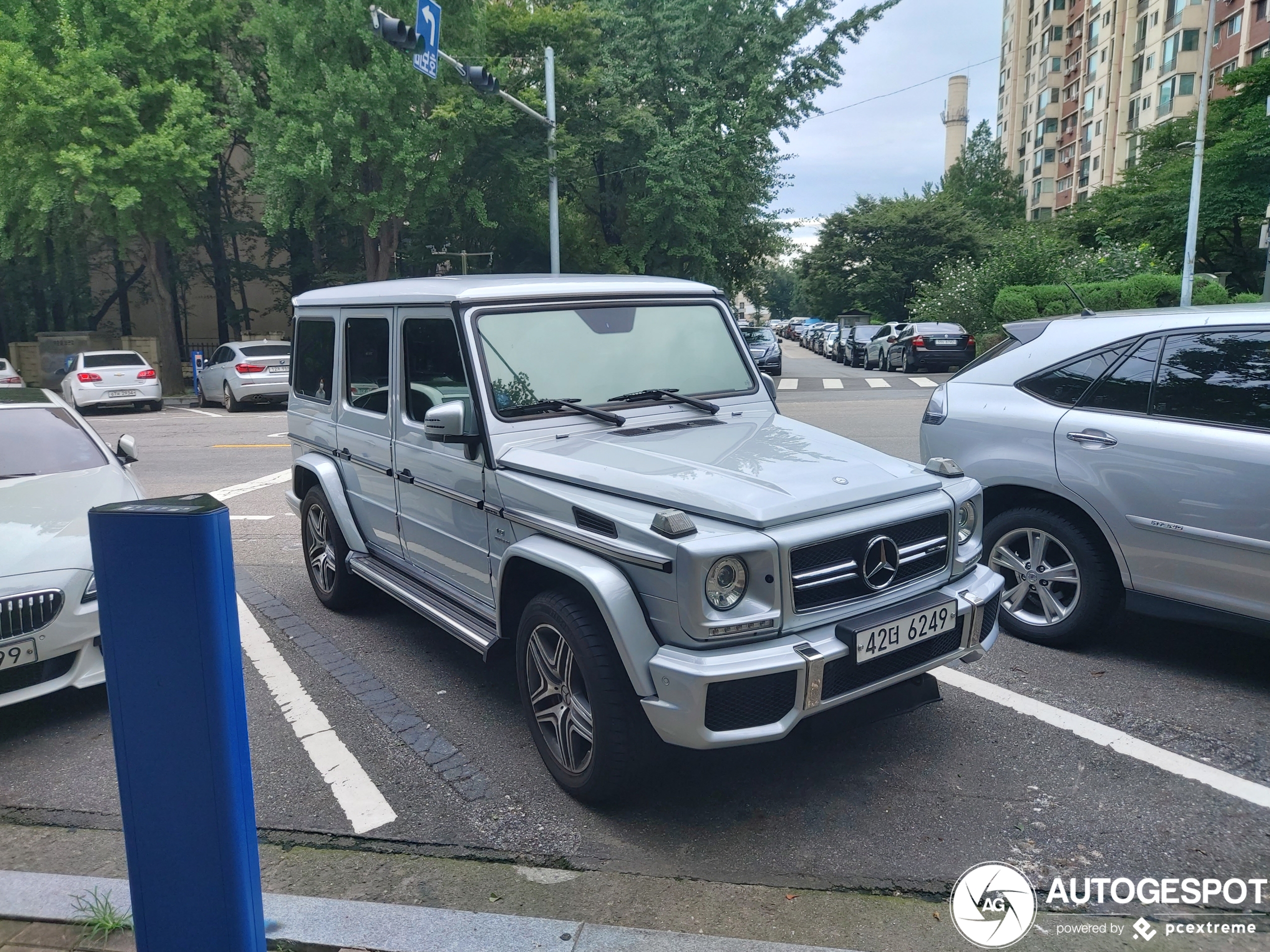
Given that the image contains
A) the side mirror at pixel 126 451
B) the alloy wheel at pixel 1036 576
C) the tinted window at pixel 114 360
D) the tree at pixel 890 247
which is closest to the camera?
the alloy wheel at pixel 1036 576

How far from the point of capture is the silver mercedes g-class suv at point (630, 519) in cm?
319

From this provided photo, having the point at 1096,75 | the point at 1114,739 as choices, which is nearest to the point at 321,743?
the point at 1114,739

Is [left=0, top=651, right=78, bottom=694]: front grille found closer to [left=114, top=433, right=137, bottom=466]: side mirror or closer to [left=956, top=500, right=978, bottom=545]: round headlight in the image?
[left=114, top=433, right=137, bottom=466]: side mirror

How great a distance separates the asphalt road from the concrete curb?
0.37 meters

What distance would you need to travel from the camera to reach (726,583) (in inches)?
126

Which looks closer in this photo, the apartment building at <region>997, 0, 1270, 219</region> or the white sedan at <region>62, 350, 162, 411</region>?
the white sedan at <region>62, 350, 162, 411</region>

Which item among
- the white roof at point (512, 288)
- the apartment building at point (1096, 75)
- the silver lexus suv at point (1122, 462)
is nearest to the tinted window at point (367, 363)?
the white roof at point (512, 288)

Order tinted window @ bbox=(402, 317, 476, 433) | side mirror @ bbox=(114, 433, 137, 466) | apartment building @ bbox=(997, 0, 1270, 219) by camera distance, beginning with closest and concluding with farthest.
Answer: tinted window @ bbox=(402, 317, 476, 433) → side mirror @ bbox=(114, 433, 137, 466) → apartment building @ bbox=(997, 0, 1270, 219)

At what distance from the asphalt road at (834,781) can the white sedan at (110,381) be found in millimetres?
19138

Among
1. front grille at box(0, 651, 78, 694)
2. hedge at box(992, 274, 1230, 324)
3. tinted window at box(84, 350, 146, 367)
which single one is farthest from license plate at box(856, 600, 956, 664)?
tinted window at box(84, 350, 146, 367)

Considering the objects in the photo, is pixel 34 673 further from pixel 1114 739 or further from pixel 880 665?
pixel 1114 739

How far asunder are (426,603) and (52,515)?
190 cm

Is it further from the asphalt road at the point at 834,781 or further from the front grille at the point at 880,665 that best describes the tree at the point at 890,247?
the front grille at the point at 880,665

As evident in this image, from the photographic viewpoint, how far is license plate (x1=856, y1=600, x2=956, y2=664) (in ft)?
10.9
